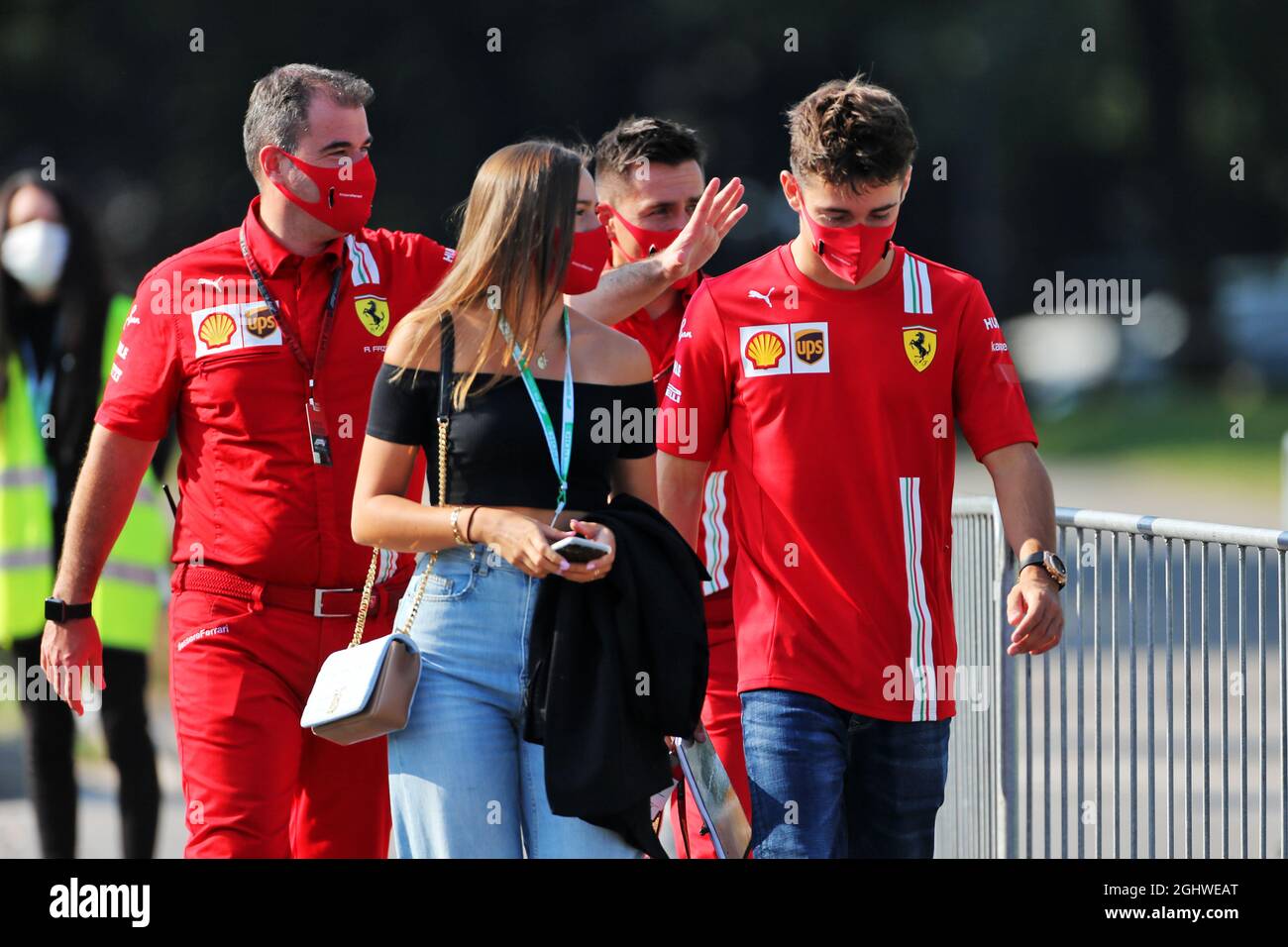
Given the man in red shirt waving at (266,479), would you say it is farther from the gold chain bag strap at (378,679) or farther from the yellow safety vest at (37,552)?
the yellow safety vest at (37,552)

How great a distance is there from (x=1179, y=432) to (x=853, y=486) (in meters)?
23.4

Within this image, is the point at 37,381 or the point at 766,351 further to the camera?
the point at 37,381

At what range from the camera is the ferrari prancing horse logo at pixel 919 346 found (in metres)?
4.31

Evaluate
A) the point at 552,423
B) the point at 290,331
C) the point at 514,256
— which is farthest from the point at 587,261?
the point at 552,423

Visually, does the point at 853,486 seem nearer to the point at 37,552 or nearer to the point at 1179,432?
the point at 37,552

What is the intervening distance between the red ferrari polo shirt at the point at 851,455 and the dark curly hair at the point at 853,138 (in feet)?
0.79

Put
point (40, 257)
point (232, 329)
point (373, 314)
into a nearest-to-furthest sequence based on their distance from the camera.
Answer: point (232, 329) < point (373, 314) < point (40, 257)

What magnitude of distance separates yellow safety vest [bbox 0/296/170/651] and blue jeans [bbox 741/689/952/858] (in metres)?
2.90

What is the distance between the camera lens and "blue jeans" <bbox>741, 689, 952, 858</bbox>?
13.8 feet

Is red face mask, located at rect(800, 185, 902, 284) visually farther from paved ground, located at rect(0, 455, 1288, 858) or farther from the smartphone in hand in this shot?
paved ground, located at rect(0, 455, 1288, 858)

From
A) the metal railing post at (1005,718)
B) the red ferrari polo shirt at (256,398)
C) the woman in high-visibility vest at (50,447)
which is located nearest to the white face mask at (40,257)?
the woman in high-visibility vest at (50,447)

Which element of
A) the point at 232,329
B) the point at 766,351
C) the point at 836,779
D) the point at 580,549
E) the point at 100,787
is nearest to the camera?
the point at 580,549

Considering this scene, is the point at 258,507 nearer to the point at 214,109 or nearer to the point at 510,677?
the point at 510,677

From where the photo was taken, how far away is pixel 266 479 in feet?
15.4
